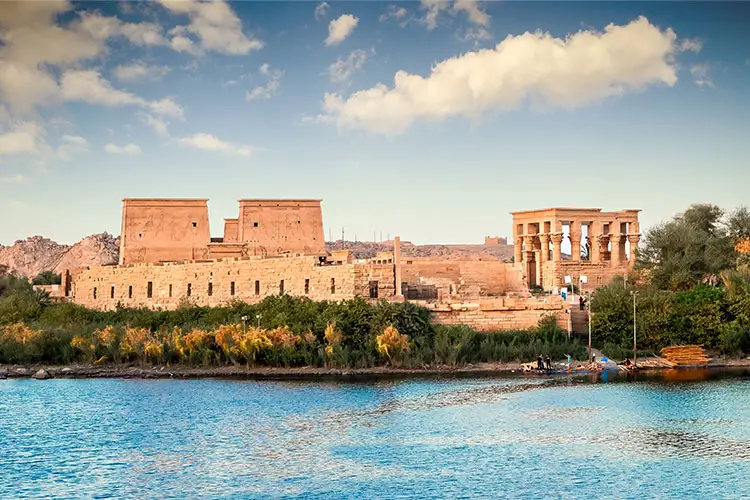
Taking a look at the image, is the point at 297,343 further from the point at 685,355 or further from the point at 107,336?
the point at 685,355

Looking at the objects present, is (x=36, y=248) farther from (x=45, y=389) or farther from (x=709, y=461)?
(x=709, y=461)

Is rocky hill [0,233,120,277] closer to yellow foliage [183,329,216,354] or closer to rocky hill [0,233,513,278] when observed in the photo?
rocky hill [0,233,513,278]

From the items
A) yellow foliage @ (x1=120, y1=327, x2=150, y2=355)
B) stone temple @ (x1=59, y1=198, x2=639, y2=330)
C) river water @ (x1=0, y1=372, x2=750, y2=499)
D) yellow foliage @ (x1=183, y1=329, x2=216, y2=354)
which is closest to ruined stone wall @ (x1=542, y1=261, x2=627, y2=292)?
stone temple @ (x1=59, y1=198, x2=639, y2=330)

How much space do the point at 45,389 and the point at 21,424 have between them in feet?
19.1

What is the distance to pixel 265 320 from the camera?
32906mm

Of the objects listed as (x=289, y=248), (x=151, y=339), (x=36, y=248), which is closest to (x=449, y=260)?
(x=289, y=248)

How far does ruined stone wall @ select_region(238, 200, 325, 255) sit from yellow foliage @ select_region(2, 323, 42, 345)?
32.0 ft

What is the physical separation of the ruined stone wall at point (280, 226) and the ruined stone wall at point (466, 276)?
5.74 meters

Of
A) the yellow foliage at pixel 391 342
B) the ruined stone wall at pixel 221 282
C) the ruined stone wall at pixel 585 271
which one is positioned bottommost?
the yellow foliage at pixel 391 342

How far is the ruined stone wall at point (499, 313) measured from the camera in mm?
31969

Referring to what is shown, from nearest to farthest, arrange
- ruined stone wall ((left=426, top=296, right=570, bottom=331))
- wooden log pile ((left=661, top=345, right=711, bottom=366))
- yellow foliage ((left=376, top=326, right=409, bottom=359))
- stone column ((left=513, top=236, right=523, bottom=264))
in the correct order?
yellow foliage ((left=376, top=326, right=409, bottom=359)), wooden log pile ((left=661, top=345, right=711, bottom=366)), ruined stone wall ((left=426, top=296, right=570, bottom=331)), stone column ((left=513, top=236, right=523, bottom=264))

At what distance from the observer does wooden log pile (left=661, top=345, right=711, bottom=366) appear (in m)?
30.4

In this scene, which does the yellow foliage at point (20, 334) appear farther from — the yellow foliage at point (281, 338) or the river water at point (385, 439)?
the yellow foliage at point (281, 338)

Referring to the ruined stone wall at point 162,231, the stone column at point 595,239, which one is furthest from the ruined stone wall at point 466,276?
the ruined stone wall at point 162,231
